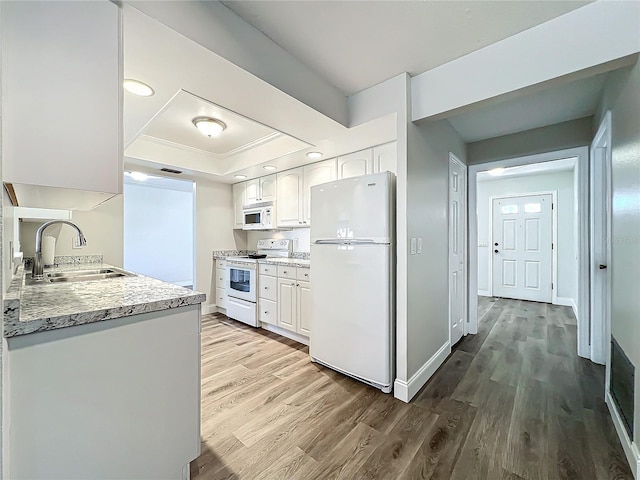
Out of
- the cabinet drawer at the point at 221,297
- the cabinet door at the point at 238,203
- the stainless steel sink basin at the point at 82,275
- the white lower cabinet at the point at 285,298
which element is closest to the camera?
the stainless steel sink basin at the point at 82,275

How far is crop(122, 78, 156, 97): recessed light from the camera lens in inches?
65.9

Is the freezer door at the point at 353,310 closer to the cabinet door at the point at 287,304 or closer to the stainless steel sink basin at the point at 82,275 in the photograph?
the cabinet door at the point at 287,304

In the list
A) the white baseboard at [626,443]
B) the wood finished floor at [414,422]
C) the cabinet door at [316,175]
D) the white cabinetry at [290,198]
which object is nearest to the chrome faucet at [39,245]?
the wood finished floor at [414,422]

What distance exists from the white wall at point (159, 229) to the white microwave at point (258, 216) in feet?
8.30

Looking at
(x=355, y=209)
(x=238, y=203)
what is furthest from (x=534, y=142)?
(x=238, y=203)

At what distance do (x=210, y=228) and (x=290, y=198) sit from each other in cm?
149

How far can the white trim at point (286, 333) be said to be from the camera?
3154mm

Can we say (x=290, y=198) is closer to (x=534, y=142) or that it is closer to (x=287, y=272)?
(x=287, y=272)

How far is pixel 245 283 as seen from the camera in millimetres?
3766

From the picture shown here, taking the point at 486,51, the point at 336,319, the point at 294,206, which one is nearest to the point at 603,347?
the point at 336,319

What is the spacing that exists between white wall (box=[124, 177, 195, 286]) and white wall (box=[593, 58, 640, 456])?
20.9ft

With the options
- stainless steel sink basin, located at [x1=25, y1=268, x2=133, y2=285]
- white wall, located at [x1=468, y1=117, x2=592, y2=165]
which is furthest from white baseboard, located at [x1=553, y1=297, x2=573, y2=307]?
stainless steel sink basin, located at [x1=25, y1=268, x2=133, y2=285]

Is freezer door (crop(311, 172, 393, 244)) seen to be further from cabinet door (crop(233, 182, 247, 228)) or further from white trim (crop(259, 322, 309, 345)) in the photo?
cabinet door (crop(233, 182, 247, 228))

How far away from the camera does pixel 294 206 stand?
3686 millimetres
